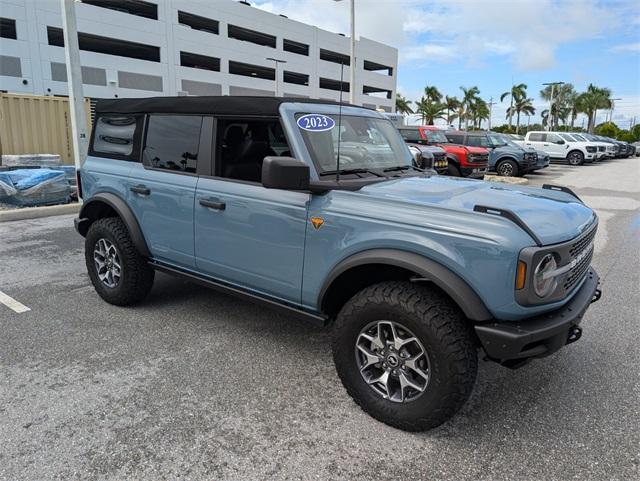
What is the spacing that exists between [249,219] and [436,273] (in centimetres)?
143

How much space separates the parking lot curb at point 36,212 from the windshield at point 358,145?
727 cm

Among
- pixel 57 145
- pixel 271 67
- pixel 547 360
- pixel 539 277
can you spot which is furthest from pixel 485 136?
pixel 271 67

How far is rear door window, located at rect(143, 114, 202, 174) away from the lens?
3830mm

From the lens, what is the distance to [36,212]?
8.79 meters

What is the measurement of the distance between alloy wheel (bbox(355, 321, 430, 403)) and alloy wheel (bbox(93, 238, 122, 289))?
2602 millimetres

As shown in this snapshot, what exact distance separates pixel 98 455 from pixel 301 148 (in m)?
2.13

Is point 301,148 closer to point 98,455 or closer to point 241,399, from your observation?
point 241,399

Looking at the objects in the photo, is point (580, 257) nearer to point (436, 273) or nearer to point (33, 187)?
point (436, 273)

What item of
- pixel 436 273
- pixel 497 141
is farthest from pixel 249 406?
pixel 497 141

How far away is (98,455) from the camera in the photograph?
2525mm

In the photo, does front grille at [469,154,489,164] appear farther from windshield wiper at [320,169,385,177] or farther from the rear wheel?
windshield wiper at [320,169,385,177]

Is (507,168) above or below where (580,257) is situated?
below

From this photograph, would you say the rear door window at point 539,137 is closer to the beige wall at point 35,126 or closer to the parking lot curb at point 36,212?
the beige wall at point 35,126

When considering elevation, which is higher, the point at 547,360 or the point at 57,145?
the point at 57,145
